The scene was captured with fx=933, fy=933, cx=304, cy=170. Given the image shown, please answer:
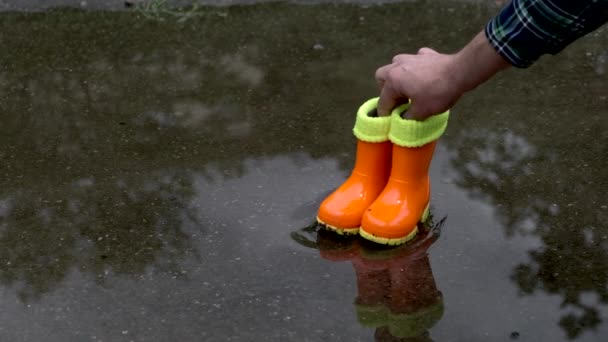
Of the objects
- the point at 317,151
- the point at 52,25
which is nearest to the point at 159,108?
the point at 317,151

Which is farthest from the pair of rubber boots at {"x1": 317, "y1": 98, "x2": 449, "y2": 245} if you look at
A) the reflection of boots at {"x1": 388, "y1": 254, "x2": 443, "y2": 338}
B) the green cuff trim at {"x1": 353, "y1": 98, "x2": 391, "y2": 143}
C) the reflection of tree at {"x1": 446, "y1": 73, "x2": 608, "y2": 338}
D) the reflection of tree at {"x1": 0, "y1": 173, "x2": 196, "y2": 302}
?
the reflection of tree at {"x1": 0, "y1": 173, "x2": 196, "y2": 302}

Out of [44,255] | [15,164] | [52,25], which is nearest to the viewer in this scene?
[44,255]

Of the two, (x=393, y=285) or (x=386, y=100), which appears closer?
(x=393, y=285)

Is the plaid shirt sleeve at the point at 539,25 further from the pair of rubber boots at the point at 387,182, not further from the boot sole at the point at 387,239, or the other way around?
the boot sole at the point at 387,239

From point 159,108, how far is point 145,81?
9.3 inches

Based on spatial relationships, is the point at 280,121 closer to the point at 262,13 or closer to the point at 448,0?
the point at 262,13

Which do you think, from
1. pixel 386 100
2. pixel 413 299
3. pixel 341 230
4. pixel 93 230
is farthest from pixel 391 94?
pixel 93 230

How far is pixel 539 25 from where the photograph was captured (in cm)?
190

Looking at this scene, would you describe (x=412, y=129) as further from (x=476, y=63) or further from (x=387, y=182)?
(x=476, y=63)

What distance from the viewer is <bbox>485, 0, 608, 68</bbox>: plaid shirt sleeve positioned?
1.84 m

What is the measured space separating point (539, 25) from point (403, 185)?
802 millimetres

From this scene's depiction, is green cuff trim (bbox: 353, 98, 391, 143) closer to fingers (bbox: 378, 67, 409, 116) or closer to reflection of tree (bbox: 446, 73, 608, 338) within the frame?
fingers (bbox: 378, 67, 409, 116)

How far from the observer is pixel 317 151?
10.1 ft

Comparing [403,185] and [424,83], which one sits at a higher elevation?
[424,83]
